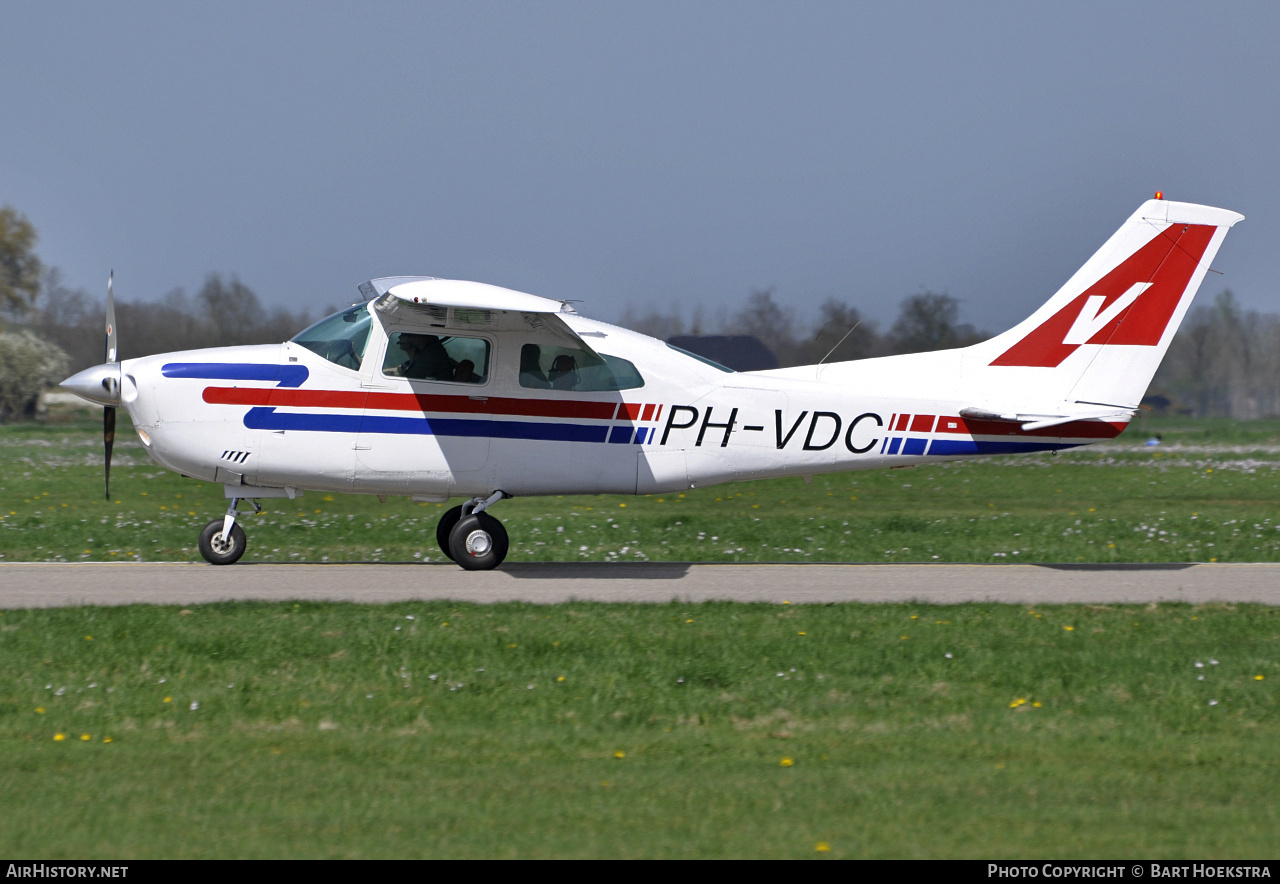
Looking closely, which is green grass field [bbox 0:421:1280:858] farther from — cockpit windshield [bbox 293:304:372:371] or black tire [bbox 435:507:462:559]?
black tire [bbox 435:507:462:559]

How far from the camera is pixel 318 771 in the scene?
5.98m

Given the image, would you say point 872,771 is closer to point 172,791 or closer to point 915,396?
point 172,791

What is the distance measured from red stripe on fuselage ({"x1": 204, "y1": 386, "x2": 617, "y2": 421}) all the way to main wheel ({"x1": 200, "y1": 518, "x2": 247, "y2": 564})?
1.44 meters

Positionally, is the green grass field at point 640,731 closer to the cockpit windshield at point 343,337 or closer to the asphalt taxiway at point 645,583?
the asphalt taxiway at point 645,583

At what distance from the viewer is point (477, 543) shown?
11.7m

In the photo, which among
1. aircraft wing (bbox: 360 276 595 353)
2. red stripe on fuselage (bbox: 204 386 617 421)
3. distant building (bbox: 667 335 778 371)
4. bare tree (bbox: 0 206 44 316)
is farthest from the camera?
bare tree (bbox: 0 206 44 316)

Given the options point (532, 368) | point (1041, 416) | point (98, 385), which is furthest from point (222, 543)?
point (1041, 416)

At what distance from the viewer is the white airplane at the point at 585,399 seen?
37.0 ft

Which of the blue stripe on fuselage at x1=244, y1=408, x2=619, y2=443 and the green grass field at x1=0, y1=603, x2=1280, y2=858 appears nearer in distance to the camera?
the green grass field at x1=0, y1=603, x2=1280, y2=858

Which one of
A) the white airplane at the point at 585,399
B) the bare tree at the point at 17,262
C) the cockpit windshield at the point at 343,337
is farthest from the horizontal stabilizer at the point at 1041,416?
the bare tree at the point at 17,262

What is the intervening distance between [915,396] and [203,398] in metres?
6.80

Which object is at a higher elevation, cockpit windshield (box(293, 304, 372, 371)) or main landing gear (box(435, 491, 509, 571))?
cockpit windshield (box(293, 304, 372, 371))

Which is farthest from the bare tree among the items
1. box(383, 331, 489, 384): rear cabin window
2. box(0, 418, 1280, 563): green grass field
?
box(383, 331, 489, 384): rear cabin window

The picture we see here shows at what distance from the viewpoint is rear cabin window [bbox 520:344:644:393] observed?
37.4 ft
